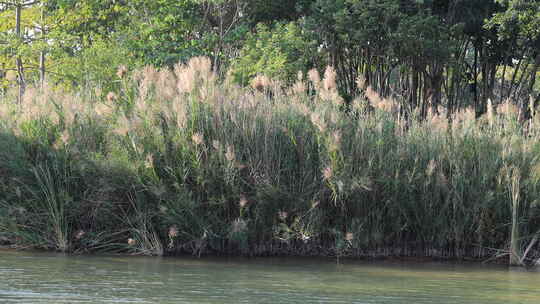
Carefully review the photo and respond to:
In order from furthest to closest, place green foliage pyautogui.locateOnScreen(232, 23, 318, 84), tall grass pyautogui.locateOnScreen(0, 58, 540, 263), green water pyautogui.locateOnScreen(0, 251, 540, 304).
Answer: green foliage pyautogui.locateOnScreen(232, 23, 318, 84)
tall grass pyautogui.locateOnScreen(0, 58, 540, 263)
green water pyautogui.locateOnScreen(0, 251, 540, 304)

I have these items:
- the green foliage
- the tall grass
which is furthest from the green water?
the green foliage

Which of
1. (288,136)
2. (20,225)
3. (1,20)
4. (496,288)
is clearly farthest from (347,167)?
(1,20)

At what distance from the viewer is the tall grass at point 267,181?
31.0 feet

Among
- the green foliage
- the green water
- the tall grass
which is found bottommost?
the green water

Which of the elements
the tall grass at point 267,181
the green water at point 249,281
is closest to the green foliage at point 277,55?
the tall grass at point 267,181

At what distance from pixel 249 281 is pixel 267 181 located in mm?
1877

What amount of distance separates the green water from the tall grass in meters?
0.40

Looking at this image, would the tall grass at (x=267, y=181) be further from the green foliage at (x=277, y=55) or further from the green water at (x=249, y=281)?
the green foliage at (x=277, y=55)

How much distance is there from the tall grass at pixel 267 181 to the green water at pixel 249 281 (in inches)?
15.9

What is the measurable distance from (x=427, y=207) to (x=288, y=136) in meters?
1.91

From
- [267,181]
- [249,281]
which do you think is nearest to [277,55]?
[267,181]

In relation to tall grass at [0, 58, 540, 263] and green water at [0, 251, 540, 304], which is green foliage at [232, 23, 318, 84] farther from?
green water at [0, 251, 540, 304]

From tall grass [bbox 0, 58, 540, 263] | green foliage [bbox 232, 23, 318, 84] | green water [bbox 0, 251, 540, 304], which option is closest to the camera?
green water [bbox 0, 251, 540, 304]

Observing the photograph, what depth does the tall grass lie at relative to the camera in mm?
9445
